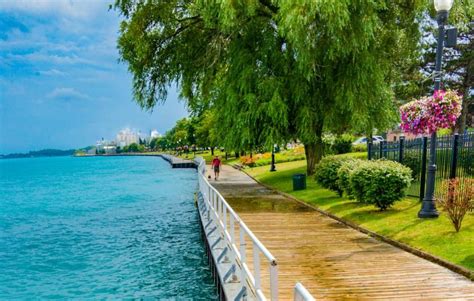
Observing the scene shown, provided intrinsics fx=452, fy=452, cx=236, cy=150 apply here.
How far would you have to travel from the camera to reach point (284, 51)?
2425 cm

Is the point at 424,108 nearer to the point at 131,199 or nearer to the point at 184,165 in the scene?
the point at 131,199

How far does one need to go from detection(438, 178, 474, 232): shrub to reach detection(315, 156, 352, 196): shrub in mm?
7969

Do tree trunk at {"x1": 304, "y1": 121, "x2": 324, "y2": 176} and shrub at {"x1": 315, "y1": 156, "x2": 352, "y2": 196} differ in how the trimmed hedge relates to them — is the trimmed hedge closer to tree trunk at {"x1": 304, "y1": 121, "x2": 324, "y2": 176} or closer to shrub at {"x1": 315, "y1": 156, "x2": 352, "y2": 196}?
shrub at {"x1": 315, "y1": 156, "x2": 352, "y2": 196}

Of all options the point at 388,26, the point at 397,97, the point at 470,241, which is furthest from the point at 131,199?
the point at 470,241

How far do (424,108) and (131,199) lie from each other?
30851 millimetres

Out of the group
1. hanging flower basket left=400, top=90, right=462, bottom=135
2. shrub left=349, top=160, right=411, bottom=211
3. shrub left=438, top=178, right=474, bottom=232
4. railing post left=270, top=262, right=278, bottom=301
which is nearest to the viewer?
railing post left=270, top=262, right=278, bottom=301

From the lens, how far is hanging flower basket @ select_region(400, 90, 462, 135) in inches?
485

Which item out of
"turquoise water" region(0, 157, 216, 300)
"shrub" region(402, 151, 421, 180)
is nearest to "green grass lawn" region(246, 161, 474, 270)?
"shrub" region(402, 151, 421, 180)

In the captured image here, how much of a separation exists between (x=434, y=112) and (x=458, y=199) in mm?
2612

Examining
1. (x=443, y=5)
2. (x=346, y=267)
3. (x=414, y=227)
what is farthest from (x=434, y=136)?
(x=346, y=267)

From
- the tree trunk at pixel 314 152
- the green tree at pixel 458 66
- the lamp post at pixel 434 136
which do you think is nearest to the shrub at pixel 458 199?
the lamp post at pixel 434 136

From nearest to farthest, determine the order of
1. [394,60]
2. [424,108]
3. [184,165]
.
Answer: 1. [424,108]
2. [394,60]
3. [184,165]

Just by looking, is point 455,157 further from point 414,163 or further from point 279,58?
point 279,58

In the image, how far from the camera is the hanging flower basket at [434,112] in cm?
1233
